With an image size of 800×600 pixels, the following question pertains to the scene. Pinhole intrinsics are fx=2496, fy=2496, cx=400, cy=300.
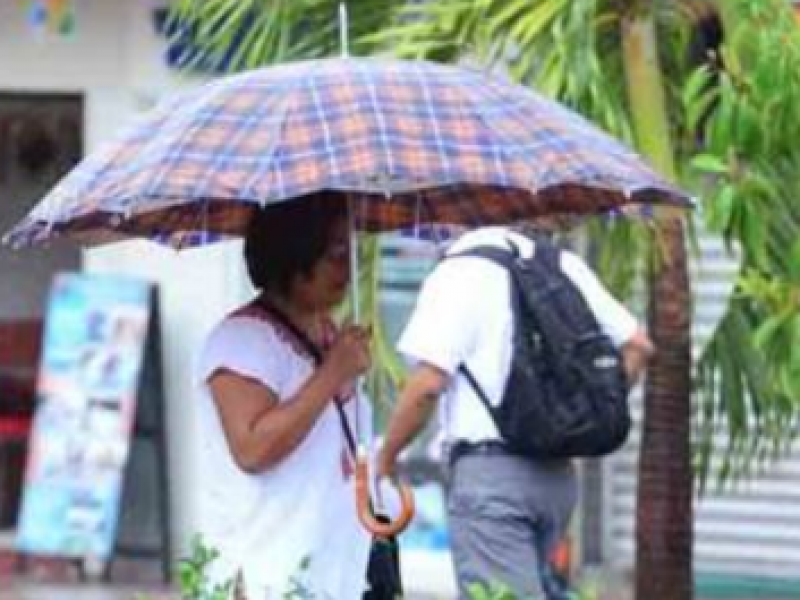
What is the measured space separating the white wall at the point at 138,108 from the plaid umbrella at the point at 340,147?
6513mm

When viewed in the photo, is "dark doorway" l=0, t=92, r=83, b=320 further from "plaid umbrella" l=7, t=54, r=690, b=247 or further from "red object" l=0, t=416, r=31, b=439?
"plaid umbrella" l=7, t=54, r=690, b=247

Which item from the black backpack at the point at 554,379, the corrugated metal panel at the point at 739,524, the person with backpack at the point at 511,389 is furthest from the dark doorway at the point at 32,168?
the black backpack at the point at 554,379

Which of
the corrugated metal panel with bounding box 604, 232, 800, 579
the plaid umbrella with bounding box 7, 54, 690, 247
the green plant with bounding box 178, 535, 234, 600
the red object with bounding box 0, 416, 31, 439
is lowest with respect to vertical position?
the corrugated metal panel with bounding box 604, 232, 800, 579

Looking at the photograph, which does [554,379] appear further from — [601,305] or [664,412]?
[664,412]

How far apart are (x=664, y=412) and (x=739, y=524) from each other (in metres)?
4.76

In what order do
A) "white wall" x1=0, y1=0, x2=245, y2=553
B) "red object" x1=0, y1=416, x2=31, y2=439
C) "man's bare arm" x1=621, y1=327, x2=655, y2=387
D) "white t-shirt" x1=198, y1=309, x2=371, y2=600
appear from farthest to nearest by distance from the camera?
1. "red object" x1=0, y1=416, x2=31, y2=439
2. "white wall" x1=0, y1=0, x2=245, y2=553
3. "man's bare arm" x1=621, y1=327, x2=655, y2=387
4. "white t-shirt" x1=198, y1=309, x2=371, y2=600

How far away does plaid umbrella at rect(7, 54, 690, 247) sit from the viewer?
4.34 metres

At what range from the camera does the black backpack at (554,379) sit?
Answer: 601 cm

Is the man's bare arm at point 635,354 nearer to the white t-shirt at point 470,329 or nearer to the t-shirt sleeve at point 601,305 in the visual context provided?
the t-shirt sleeve at point 601,305

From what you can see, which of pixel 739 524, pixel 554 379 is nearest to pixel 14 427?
pixel 739 524

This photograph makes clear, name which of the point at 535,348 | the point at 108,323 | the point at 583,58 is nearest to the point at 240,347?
the point at 535,348

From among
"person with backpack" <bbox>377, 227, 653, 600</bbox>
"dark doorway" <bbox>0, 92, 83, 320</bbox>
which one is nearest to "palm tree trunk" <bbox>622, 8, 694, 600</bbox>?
"person with backpack" <bbox>377, 227, 653, 600</bbox>

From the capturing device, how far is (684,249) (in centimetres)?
685

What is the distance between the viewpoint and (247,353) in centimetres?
475
